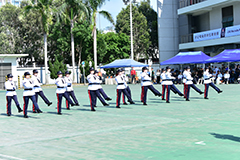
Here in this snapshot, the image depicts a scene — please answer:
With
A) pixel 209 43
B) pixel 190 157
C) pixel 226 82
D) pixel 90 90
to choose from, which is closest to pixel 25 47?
pixel 209 43

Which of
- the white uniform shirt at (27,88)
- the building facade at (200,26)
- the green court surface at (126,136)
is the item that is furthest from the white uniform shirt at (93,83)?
the building facade at (200,26)

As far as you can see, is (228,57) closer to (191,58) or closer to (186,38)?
(191,58)

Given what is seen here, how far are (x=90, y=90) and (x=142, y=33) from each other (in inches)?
1717

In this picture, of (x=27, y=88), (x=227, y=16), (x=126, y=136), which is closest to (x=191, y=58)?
(x=227, y=16)

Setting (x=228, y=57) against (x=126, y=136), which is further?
(x=228, y=57)

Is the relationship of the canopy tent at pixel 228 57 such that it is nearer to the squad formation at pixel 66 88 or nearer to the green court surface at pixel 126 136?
the squad formation at pixel 66 88

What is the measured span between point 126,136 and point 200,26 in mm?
36481

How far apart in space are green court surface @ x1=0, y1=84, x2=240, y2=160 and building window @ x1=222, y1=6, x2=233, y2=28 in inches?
1039

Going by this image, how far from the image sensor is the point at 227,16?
3738 centimetres

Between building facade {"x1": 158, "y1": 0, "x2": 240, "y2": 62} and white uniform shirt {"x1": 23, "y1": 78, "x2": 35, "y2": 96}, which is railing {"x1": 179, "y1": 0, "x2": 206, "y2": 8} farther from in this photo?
white uniform shirt {"x1": 23, "y1": 78, "x2": 35, "y2": 96}

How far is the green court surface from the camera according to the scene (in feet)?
21.8

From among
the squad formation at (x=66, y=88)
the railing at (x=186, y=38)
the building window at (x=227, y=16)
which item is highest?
the building window at (x=227, y=16)

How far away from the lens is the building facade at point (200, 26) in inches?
1414

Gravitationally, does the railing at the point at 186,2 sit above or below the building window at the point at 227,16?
above
